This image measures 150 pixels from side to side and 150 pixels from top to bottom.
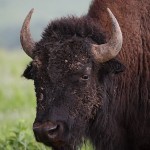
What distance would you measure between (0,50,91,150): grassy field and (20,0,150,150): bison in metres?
0.64

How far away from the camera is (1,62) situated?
114 ft

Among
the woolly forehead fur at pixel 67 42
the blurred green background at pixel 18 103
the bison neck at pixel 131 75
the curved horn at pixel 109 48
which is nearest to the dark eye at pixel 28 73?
the woolly forehead fur at pixel 67 42

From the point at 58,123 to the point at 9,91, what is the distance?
573 inches

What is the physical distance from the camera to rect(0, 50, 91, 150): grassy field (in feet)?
37.5

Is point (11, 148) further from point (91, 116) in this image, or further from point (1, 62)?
point (1, 62)

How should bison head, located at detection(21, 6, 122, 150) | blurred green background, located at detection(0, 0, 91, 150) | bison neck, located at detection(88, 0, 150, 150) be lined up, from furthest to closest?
blurred green background, located at detection(0, 0, 91, 150) → bison neck, located at detection(88, 0, 150, 150) → bison head, located at detection(21, 6, 122, 150)

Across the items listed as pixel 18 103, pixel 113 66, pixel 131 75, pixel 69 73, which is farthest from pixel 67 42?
pixel 18 103

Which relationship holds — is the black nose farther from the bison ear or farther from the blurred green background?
the blurred green background

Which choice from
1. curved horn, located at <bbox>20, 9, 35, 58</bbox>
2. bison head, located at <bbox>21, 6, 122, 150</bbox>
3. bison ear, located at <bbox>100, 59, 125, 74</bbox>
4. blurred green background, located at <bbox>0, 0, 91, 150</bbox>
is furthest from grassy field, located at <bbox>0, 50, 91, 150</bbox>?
curved horn, located at <bbox>20, 9, 35, 58</bbox>

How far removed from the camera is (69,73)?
927cm

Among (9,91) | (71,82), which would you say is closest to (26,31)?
(71,82)

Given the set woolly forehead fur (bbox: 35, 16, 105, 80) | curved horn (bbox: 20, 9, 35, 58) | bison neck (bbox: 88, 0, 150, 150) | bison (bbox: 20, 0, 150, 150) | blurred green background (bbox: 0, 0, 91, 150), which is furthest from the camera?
blurred green background (bbox: 0, 0, 91, 150)

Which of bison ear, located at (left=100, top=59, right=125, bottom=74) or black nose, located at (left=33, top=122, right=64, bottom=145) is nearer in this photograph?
black nose, located at (left=33, top=122, right=64, bottom=145)

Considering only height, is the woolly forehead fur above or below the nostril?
above
